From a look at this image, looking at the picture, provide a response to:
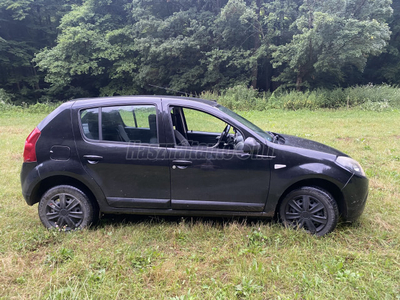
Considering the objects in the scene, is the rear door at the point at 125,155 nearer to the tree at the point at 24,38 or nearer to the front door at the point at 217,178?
the front door at the point at 217,178

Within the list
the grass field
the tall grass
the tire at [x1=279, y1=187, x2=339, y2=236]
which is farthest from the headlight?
the tall grass

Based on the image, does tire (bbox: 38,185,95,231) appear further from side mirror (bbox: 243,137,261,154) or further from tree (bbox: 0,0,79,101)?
tree (bbox: 0,0,79,101)

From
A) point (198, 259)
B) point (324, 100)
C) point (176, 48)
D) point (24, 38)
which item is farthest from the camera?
point (24, 38)

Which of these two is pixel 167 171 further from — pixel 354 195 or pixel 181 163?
pixel 354 195

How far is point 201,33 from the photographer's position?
914 inches

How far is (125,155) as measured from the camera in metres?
3.10

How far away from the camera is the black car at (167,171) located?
Result: 3037 millimetres

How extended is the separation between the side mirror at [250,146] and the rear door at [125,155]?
896mm

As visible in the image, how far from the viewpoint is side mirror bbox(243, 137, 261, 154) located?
9.66 feet

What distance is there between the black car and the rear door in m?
0.01

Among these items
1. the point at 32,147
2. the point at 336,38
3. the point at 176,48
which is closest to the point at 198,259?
the point at 32,147

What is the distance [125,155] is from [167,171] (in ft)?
1.68

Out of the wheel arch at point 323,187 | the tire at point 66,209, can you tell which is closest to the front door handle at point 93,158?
the tire at point 66,209

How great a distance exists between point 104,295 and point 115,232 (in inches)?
39.0
